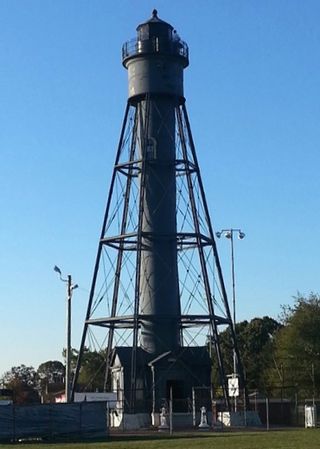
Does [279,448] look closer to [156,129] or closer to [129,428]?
[129,428]

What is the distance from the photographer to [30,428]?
43.1 meters

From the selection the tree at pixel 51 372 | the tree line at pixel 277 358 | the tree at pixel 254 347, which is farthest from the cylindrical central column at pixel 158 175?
the tree at pixel 51 372

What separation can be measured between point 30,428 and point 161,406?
562 inches

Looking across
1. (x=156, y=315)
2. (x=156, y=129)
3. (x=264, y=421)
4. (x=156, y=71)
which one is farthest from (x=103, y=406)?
(x=156, y=71)

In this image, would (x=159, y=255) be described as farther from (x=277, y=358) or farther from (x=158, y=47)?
Result: (x=277, y=358)


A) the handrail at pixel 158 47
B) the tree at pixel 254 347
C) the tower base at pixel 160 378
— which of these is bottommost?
the tower base at pixel 160 378

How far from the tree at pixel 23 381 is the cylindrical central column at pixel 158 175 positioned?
7018 centimetres

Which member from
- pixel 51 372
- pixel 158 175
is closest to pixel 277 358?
pixel 158 175

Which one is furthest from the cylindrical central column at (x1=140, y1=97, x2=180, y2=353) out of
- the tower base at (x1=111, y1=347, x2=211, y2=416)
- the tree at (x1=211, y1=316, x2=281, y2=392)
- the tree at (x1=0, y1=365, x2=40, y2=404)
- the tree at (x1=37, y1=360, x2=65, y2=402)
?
the tree at (x1=37, y1=360, x2=65, y2=402)

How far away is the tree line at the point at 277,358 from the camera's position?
8106cm

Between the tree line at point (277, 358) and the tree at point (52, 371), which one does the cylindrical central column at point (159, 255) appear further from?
the tree at point (52, 371)

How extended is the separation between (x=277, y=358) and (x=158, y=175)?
35.2 meters

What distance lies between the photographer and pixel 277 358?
88.1 meters

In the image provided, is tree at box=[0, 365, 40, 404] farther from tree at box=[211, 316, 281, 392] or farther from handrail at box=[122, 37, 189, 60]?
handrail at box=[122, 37, 189, 60]
